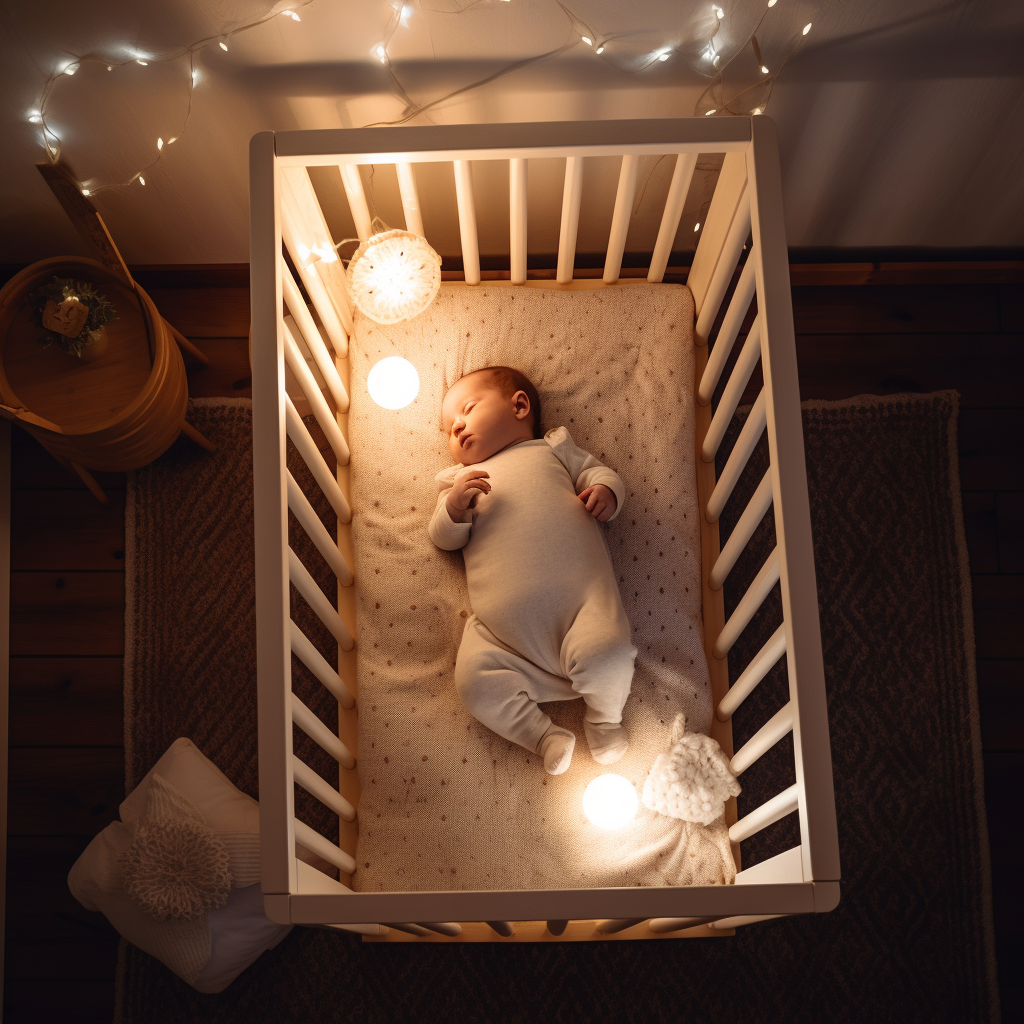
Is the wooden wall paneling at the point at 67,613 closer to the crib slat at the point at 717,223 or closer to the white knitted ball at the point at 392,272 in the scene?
the white knitted ball at the point at 392,272

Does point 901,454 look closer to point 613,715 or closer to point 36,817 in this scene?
Result: point 613,715

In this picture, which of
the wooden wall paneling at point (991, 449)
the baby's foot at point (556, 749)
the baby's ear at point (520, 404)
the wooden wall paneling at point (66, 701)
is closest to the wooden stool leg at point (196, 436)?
the wooden wall paneling at point (66, 701)

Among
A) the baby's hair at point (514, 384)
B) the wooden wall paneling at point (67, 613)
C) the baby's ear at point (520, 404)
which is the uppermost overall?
the baby's hair at point (514, 384)

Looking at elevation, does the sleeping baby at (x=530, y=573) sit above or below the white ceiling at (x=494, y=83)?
below

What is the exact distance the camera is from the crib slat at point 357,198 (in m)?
1.15

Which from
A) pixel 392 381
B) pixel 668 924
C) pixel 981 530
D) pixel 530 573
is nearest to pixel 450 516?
pixel 530 573

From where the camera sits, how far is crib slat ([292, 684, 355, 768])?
3.24 feet

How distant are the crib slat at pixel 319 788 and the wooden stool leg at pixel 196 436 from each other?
0.78m

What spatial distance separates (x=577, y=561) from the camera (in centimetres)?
123

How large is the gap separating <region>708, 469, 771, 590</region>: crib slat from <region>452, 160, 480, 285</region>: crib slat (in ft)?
2.13

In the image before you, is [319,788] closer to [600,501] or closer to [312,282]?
[600,501]

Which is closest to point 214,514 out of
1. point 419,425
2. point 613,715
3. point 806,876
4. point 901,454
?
point 419,425

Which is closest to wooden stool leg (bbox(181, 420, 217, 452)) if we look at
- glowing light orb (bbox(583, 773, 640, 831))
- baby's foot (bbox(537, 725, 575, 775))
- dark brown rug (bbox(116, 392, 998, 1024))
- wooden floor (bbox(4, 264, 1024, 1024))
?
dark brown rug (bbox(116, 392, 998, 1024))

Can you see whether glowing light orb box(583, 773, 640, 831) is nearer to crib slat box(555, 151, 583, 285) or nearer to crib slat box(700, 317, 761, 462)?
crib slat box(700, 317, 761, 462)
